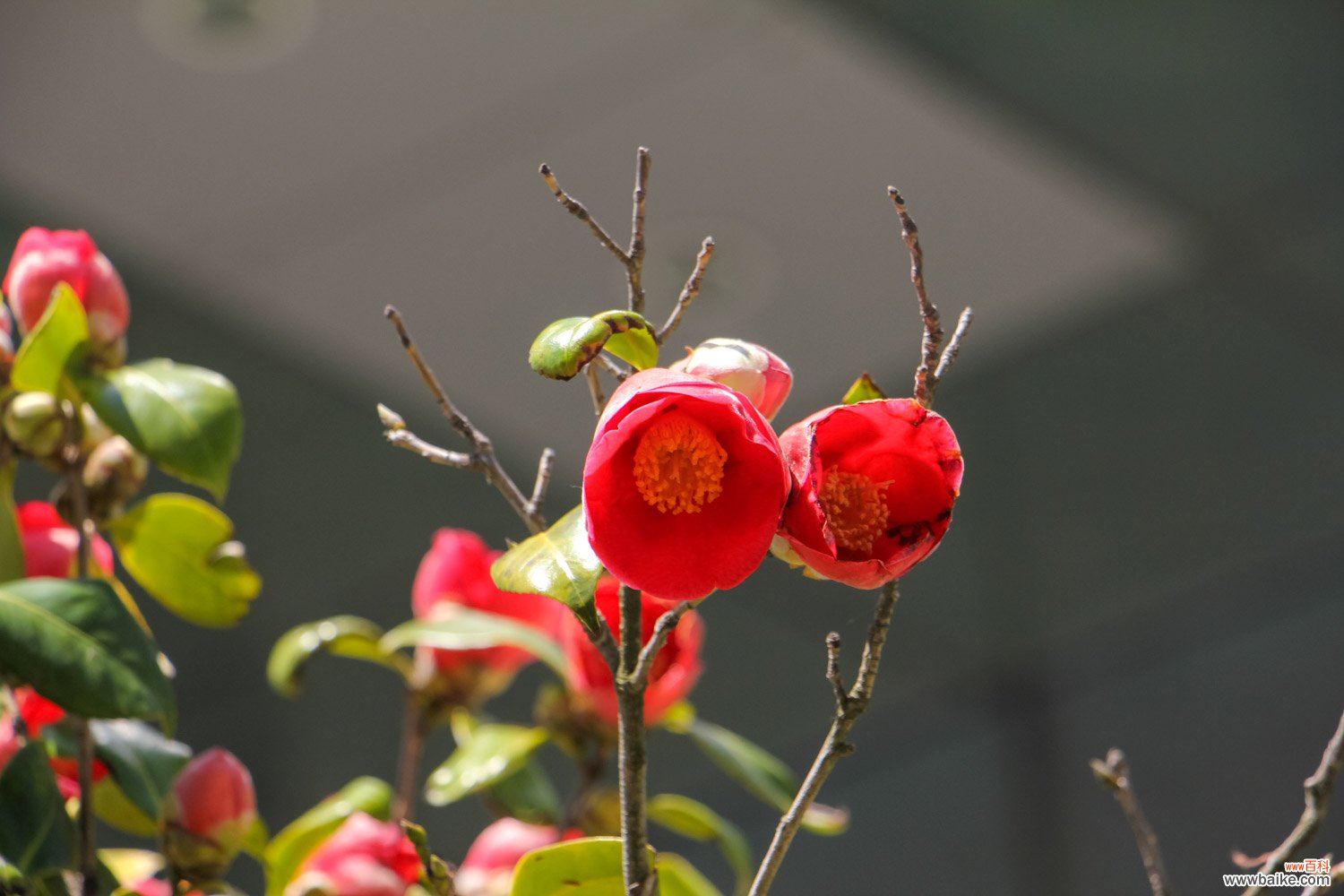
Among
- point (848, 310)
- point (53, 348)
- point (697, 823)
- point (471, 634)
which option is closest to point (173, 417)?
point (53, 348)

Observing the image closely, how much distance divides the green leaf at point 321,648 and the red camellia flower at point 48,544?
11 cm

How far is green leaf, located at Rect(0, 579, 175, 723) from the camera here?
1.16 ft

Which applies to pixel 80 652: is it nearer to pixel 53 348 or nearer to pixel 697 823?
pixel 53 348

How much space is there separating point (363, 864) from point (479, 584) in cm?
16

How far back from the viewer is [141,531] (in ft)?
1.48

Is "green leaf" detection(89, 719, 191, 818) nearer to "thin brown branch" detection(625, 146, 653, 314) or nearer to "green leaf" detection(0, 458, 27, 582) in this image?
"green leaf" detection(0, 458, 27, 582)

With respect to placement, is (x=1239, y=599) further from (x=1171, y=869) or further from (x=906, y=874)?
(x=906, y=874)

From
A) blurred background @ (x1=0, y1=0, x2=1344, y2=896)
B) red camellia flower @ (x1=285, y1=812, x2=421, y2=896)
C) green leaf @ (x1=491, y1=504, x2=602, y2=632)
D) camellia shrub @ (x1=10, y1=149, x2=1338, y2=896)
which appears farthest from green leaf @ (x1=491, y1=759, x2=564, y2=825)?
blurred background @ (x1=0, y1=0, x2=1344, y2=896)

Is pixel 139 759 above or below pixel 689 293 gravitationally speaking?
below

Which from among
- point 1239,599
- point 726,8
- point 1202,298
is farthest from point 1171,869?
A: point 726,8

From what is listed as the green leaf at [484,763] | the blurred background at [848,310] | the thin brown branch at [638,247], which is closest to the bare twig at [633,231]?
the thin brown branch at [638,247]

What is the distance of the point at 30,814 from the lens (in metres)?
0.35

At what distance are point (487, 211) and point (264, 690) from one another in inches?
40.8

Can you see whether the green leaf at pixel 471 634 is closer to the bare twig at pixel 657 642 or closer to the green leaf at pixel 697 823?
the green leaf at pixel 697 823
